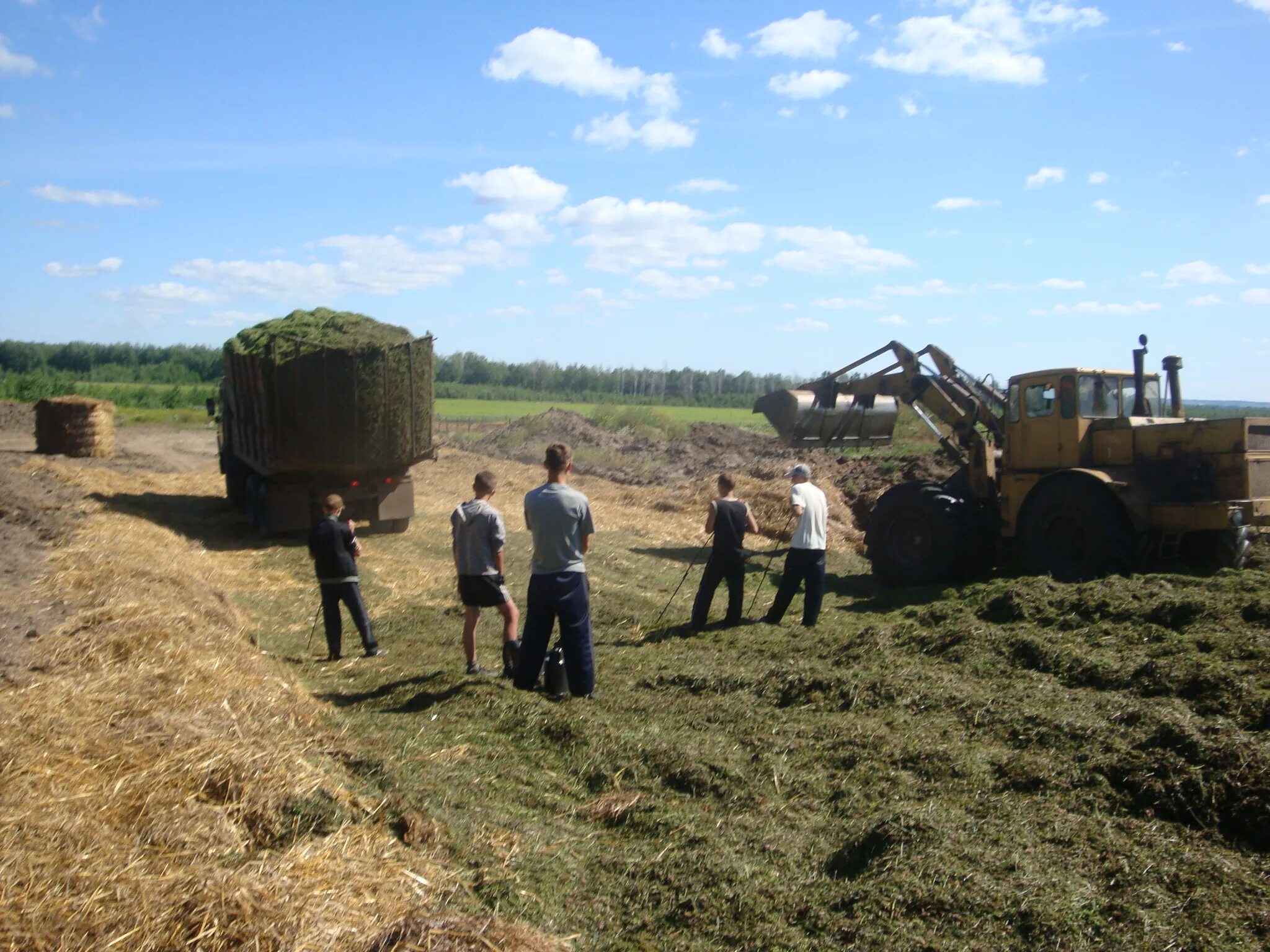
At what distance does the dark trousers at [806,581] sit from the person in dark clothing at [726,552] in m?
0.40

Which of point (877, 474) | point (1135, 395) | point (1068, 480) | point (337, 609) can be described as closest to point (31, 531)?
point (337, 609)

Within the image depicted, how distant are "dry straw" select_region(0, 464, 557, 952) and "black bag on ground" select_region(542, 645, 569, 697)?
1613mm

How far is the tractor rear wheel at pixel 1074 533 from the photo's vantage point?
38.3 ft

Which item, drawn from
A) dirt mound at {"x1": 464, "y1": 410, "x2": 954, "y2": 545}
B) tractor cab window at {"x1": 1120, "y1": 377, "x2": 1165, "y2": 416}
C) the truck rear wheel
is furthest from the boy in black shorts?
dirt mound at {"x1": 464, "y1": 410, "x2": 954, "y2": 545}

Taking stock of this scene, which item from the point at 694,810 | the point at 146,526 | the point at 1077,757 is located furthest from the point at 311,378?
the point at 1077,757

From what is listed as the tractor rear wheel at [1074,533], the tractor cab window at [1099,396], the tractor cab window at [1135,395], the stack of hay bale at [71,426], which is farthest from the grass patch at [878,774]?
the stack of hay bale at [71,426]

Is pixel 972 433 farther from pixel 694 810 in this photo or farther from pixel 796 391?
pixel 694 810

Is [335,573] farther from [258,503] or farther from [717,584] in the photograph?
[258,503]

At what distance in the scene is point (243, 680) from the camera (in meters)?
6.88

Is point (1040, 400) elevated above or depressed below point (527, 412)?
below

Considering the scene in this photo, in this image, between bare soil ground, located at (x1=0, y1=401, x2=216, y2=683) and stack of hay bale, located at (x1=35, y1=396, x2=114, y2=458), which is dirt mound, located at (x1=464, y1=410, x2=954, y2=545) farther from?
stack of hay bale, located at (x1=35, y1=396, x2=114, y2=458)

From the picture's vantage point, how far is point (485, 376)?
90.6 metres

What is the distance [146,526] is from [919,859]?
1242 centimetres

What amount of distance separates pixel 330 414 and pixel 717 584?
655cm
